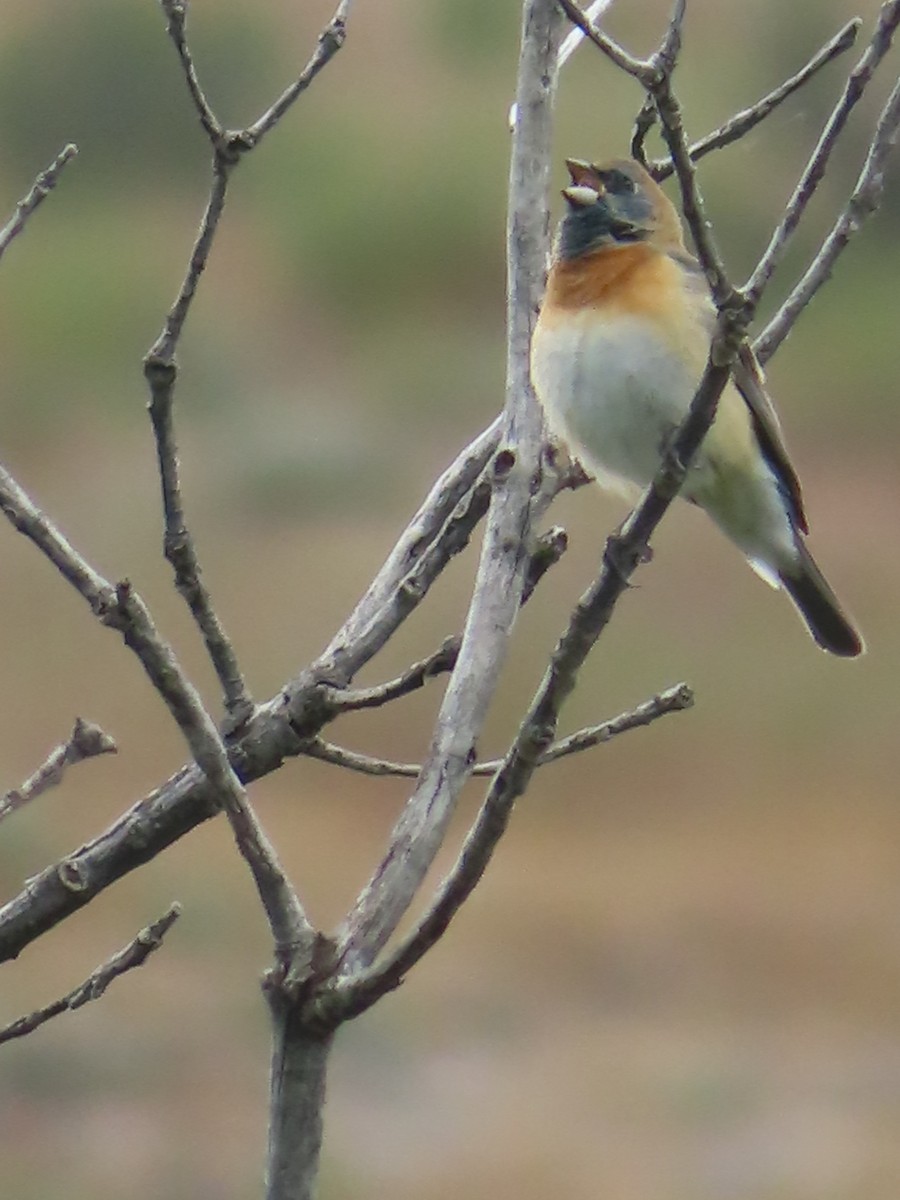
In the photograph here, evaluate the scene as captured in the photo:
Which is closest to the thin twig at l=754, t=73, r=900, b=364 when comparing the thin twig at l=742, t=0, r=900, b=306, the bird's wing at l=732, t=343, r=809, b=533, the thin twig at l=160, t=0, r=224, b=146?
the thin twig at l=742, t=0, r=900, b=306

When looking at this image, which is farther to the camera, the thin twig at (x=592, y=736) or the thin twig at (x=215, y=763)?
the thin twig at (x=592, y=736)

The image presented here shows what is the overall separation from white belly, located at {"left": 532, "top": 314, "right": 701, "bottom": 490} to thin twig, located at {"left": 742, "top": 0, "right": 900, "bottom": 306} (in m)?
1.23

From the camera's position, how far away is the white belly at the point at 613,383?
387cm

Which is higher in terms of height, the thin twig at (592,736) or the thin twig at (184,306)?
the thin twig at (184,306)

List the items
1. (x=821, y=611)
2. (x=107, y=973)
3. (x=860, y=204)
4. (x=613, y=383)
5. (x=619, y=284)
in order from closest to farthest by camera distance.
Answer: (x=107, y=973), (x=860, y=204), (x=613, y=383), (x=619, y=284), (x=821, y=611)

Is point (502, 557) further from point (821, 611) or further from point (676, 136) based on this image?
point (821, 611)

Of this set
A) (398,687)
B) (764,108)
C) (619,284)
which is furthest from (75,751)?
(619,284)

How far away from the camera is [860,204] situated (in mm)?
2699

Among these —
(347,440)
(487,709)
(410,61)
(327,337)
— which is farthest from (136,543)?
(487,709)

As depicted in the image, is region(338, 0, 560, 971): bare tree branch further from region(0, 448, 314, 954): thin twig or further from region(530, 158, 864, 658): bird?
region(530, 158, 864, 658): bird

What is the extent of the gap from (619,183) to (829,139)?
70.7 inches

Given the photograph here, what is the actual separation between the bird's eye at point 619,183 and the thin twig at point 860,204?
4.76 feet

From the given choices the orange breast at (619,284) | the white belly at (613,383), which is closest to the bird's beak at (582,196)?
the orange breast at (619,284)

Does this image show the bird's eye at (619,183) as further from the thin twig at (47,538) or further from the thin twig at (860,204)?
the thin twig at (47,538)
